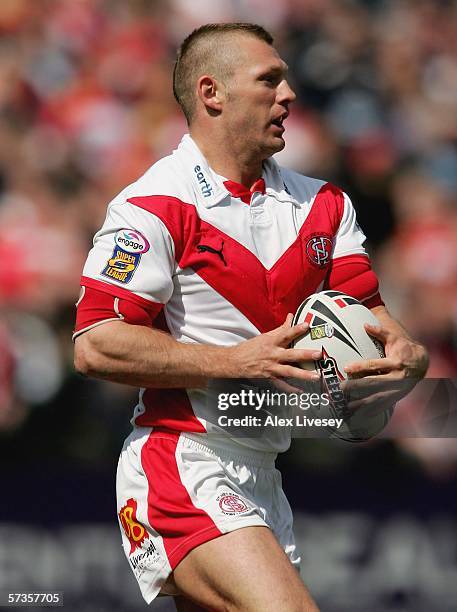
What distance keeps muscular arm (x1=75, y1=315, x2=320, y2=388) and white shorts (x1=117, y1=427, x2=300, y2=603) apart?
0.28m

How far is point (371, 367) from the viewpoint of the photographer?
351 centimetres

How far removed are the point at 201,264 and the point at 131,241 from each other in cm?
26

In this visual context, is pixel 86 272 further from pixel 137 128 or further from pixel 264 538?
pixel 137 128

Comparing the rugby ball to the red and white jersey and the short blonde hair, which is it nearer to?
the red and white jersey

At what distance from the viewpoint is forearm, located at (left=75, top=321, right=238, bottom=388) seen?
139 inches

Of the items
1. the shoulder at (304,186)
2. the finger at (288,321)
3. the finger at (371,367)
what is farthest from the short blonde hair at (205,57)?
the finger at (371,367)

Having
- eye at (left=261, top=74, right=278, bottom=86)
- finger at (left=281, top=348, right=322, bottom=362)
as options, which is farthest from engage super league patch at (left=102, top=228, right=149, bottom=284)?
eye at (left=261, top=74, right=278, bottom=86)

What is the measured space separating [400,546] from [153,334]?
9.95 ft

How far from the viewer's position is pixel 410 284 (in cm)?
689

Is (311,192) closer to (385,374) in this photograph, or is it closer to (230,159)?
(230,159)

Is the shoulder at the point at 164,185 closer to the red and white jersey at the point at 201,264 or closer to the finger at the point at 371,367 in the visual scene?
the red and white jersey at the point at 201,264

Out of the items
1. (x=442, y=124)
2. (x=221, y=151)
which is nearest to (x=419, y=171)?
(x=442, y=124)

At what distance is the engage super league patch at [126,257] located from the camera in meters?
3.59

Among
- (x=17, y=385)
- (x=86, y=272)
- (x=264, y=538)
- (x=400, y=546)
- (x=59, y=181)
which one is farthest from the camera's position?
(x=59, y=181)
